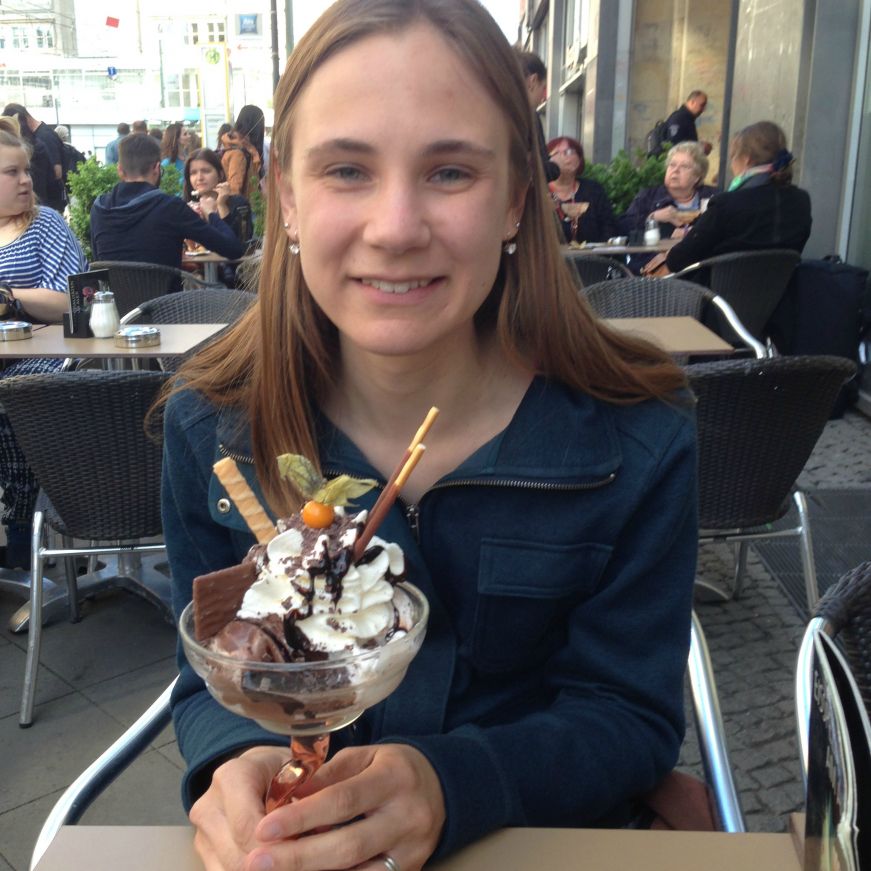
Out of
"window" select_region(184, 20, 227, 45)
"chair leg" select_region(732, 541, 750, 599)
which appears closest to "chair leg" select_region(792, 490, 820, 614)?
"chair leg" select_region(732, 541, 750, 599)

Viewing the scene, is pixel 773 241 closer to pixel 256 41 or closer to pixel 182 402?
pixel 182 402

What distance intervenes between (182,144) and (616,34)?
6.37 meters

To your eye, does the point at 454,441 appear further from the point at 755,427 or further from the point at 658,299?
the point at 658,299

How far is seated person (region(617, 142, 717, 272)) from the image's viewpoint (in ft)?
24.7

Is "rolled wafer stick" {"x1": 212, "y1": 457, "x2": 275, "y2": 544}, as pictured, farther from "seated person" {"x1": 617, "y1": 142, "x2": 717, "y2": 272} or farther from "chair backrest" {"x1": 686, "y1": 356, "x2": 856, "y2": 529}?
"seated person" {"x1": 617, "y1": 142, "x2": 717, "y2": 272}

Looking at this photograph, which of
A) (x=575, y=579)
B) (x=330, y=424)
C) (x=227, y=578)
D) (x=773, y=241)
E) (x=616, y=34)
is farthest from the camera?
(x=616, y=34)

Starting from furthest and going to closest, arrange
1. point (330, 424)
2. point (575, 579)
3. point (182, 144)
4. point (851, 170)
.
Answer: point (182, 144) → point (851, 170) → point (330, 424) → point (575, 579)

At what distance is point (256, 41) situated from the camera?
1462cm

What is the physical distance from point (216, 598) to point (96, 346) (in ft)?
10.6

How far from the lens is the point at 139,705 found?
324 cm

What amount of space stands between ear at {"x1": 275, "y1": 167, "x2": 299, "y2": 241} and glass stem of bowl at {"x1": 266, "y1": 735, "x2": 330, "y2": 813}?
2.49ft

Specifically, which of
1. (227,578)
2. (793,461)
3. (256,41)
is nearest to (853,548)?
(793,461)

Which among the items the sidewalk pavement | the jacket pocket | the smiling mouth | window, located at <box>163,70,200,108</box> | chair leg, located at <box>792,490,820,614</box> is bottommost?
the sidewalk pavement

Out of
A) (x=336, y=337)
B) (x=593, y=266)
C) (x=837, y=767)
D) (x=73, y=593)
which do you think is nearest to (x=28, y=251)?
(x=73, y=593)
